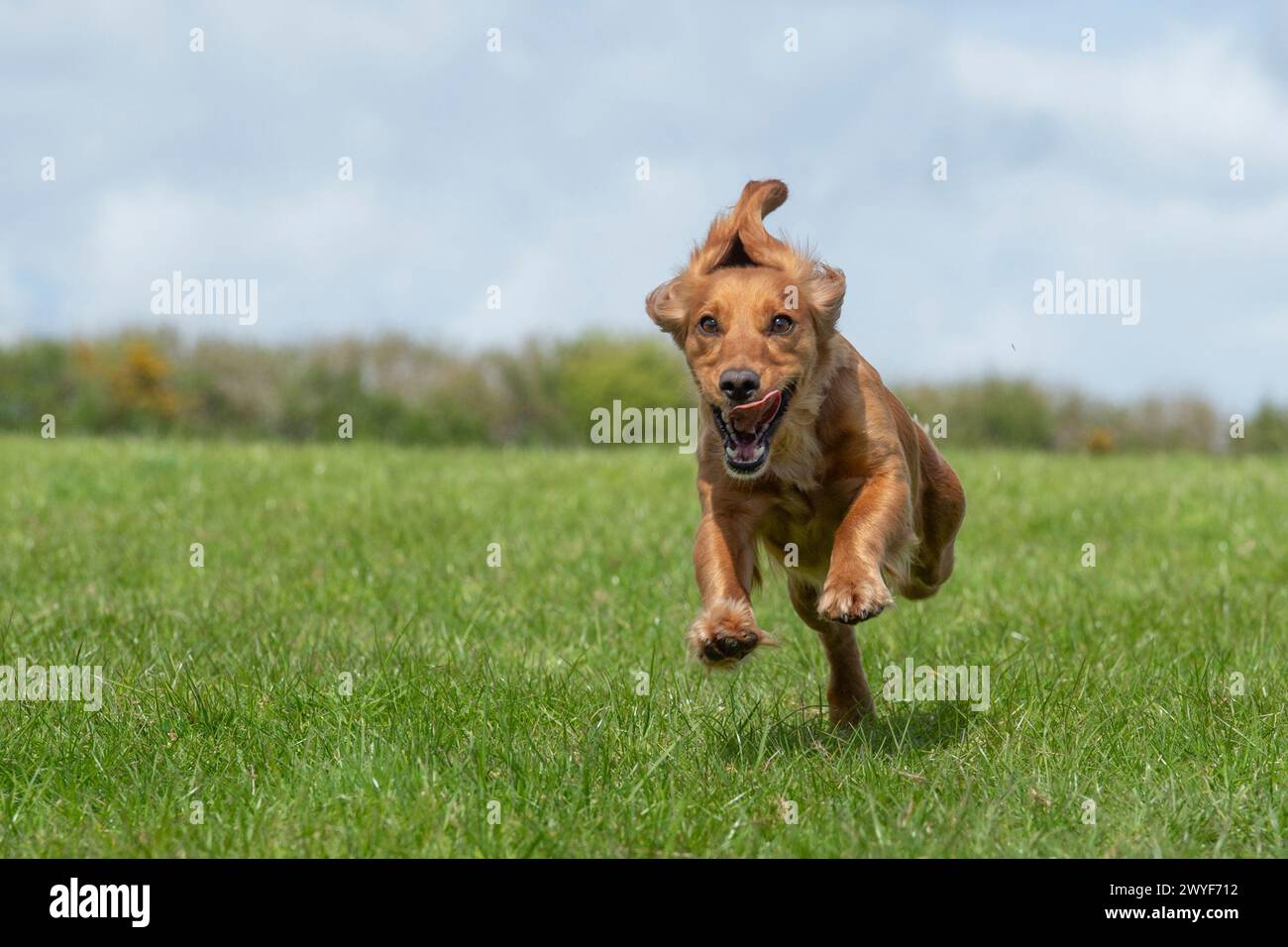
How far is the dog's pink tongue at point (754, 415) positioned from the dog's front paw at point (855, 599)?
55 cm

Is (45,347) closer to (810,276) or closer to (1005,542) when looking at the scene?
(1005,542)

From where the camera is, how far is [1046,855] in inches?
135

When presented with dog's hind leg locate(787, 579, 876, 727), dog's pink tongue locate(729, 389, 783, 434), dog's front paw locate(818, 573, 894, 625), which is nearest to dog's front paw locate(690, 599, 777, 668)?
dog's front paw locate(818, 573, 894, 625)

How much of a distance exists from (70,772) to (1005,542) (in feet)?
20.7

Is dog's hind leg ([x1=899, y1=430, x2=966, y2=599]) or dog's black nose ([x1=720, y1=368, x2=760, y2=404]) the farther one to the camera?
dog's hind leg ([x1=899, y1=430, x2=966, y2=599])

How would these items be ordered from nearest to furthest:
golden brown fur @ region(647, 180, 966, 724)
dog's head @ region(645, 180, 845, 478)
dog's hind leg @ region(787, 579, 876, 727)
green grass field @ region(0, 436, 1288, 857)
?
green grass field @ region(0, 436, 1288, 857) → golden brown fur @ region(647, 180, 966, 724) → dog's head @ region(645, 180, 845, 478) → dog's hind leg @ region(787, 579, 876, 727)

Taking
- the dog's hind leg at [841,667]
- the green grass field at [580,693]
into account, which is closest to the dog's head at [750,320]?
the dog's hind leg at [841,667]

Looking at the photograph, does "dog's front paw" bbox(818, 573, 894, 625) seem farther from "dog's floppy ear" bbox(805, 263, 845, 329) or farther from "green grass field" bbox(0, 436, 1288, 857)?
"dog's floppy ear" bbox(805, 263, 845, 329)

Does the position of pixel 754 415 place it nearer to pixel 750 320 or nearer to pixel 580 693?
pixel 750 320

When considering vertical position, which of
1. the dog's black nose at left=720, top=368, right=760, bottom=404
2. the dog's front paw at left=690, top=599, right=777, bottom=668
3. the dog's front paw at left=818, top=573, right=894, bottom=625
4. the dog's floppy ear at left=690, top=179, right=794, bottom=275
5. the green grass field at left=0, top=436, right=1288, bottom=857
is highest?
the dog's floppy ear at left=690, top=179, right=794, bottom=275

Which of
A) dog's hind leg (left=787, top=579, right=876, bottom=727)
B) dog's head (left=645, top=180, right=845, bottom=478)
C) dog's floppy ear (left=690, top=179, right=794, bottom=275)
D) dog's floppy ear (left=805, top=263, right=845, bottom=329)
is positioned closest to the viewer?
dog's head (left=645, top=180, right=845, bottom=478)

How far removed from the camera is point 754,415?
13.1 feet


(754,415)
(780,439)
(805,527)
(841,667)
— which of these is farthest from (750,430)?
(841,667)

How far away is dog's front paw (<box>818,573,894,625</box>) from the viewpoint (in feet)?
12.1
